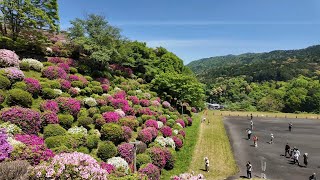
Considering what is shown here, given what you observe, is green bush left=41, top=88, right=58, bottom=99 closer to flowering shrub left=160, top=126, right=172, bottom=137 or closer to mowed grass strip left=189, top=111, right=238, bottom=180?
flowering shrub left=160, top=126, right=172, bottom=137

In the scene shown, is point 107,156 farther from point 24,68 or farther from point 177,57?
point 177,57

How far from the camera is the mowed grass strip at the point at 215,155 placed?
24.1 m

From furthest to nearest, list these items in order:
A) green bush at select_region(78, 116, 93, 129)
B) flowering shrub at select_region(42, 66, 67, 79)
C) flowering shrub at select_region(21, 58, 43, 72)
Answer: flowering shrub at select_region(21, 58, 43, 72) → flowering shrub at select_region(42, 66, 67, 79) → green bush at select_region(78, 116, 93, 129)

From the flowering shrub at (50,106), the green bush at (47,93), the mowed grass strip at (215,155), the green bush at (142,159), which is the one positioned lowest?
the mowed grass strip at (215,155)

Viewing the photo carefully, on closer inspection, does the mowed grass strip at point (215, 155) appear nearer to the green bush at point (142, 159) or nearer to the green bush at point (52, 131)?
the green bush at point (142, 159)

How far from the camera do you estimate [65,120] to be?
2395 centimetres

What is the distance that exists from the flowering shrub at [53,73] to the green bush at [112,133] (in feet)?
41.1

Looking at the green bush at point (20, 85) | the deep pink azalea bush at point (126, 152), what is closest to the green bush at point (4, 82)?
the green bush at point (20, 85)

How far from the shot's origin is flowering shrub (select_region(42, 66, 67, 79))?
33.1 m

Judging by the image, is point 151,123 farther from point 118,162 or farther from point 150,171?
point 150,171

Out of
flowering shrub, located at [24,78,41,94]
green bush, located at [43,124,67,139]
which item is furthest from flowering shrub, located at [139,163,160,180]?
flowering shrub, located at [24,78,41,94]

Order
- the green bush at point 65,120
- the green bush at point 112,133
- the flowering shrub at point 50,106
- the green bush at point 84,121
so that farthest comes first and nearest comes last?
1. the green bush at point 84,121
2. the flowering shrub at point 50,106
3. the green bush at point 112,133
4. the green bush at point 65,120

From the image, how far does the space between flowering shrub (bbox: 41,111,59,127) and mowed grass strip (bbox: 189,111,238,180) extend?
39.9 ft

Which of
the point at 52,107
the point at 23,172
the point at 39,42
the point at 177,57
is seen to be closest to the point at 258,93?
the point at 177,57
